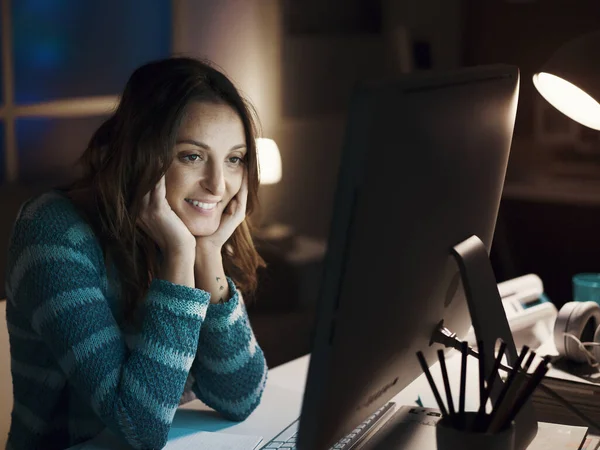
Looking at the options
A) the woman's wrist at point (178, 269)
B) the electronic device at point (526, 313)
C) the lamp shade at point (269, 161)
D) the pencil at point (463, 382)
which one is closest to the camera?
the pencil at point (463, 382)

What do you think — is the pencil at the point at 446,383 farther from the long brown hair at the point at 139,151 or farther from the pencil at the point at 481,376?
the long brown hair at the point at 139,151

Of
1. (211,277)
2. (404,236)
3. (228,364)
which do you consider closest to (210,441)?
(228,364)

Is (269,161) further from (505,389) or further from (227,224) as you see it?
(505,389)

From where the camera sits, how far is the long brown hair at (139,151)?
4.21 ft

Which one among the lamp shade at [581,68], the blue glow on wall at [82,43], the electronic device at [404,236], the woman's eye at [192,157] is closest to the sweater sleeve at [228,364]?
the woman's eye at [192,157]

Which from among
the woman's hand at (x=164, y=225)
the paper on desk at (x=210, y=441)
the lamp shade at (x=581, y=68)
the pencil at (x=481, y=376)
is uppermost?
the lamp shade at (x=581, y=68)

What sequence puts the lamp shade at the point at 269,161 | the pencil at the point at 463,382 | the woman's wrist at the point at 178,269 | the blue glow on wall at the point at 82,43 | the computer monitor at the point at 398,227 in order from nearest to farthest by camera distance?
the computer monitor at the point at 398,227
the pencil at the point at 463,382
the woman's wrist at the point at 178,269
the blue glow on wall at the point at 82,43
the lamp shade at the point at 269,161

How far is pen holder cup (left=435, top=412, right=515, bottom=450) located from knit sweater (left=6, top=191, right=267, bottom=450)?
47cm

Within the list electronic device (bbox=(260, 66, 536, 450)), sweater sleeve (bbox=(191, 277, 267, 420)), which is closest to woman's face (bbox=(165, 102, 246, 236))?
sweater sleeve (bbox=(191, 277, 267, 420))

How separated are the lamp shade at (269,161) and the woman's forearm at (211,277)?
956 millimetres

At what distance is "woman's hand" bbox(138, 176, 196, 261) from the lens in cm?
129

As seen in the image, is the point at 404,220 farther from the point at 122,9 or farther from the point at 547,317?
the point at 122,9

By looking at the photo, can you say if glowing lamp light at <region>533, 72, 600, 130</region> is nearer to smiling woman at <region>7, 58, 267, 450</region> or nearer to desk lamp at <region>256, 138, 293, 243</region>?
smiling woman at <region>7, 58, 267, 450</region>

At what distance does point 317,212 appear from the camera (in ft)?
8.83
